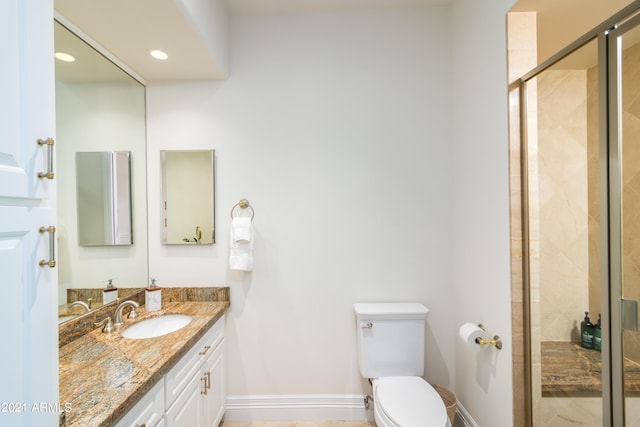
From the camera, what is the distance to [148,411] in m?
1.10

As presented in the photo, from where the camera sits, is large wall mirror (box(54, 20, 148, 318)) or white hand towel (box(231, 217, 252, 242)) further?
white hand towel (box(231, 217, 252, 242))

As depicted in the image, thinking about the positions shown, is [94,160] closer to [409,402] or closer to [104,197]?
[104,197]

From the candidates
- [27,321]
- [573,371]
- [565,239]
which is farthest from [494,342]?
[27,321]

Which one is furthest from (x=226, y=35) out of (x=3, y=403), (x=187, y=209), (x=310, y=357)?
(x=310, y=357)

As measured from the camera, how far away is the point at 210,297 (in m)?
2.02

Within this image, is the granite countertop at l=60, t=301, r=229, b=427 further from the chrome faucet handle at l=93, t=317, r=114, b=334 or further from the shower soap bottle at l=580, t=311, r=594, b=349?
the shower soap bottle at l=580, t=311, r=594, b=349

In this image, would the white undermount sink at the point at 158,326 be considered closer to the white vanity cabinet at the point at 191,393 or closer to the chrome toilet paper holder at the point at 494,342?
the white vanity cabinet at the point at 191,393

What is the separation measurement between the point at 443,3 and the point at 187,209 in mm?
2284

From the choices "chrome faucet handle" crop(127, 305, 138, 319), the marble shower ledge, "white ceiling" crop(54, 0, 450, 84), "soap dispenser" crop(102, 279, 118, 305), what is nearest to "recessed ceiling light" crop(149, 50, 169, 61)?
"white ceiling" crop(54, 0, 450, 84)

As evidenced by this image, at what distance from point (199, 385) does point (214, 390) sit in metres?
0.27

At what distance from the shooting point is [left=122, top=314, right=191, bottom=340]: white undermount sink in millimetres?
1653

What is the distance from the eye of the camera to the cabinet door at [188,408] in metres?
1.28

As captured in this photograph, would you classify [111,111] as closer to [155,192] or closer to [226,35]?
[155,192]

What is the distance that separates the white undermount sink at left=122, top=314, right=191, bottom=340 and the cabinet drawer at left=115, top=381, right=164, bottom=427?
22.1 inches
